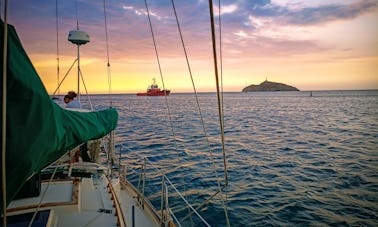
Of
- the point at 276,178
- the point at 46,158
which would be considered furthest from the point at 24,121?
the point at 276,178

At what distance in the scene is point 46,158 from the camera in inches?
68.4

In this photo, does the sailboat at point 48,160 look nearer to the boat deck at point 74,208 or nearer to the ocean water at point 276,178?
the boat deck at point 74,208

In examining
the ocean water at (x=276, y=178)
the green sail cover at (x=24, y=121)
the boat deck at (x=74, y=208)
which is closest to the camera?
the green sail cover at (x=24, y=121)

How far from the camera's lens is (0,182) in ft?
3.98

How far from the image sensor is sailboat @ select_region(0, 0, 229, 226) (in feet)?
4.38

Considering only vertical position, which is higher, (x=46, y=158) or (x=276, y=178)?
(x=46, y=158)

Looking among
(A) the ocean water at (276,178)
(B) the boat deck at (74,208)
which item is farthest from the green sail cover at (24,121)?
(A) the ocean water at (276,178)

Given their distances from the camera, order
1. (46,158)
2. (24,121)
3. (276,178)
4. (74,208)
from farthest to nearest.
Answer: (276,178)
(74,208)
(46,158)
(24,121)

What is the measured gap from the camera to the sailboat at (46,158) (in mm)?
1336

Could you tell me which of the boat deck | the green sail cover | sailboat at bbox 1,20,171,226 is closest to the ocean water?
the boat deck

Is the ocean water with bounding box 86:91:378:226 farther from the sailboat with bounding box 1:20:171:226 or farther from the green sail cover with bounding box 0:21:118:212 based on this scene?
the green sail cover with bounding box 0:21:118:212

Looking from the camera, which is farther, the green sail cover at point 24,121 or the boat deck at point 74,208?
the boat deck at point 74,208

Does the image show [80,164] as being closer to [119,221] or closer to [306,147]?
[119,221]

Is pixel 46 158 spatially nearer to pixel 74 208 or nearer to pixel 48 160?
pixel 48 160
